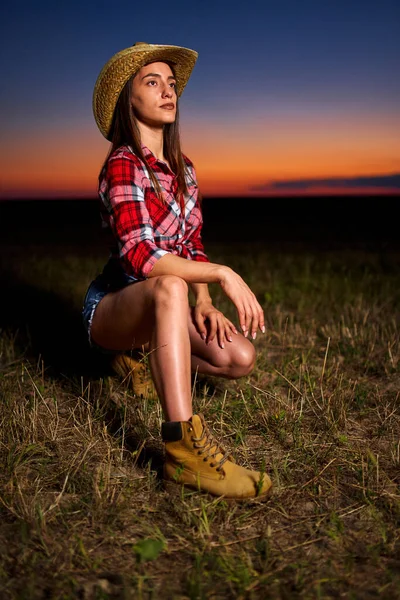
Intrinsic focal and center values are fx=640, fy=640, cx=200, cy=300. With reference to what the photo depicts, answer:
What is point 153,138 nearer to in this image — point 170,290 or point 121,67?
point 121,67

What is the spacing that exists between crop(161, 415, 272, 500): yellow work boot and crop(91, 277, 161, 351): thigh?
18.7 inches

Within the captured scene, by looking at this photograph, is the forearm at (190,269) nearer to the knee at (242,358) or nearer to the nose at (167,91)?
the knee at (242,358)

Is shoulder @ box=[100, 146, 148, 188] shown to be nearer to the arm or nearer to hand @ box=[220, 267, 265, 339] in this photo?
the arm

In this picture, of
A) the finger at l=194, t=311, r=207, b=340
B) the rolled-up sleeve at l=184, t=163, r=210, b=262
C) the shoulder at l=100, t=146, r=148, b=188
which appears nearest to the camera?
the shoulder at l=100, t=146, r=148, b=188

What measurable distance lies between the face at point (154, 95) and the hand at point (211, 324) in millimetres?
922

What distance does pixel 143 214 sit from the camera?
282 centimetres

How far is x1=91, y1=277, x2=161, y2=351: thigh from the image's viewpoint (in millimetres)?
2750

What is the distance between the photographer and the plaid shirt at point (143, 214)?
276cm

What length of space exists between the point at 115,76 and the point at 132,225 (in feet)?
2.50

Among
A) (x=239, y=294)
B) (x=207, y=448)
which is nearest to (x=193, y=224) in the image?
(x=239, y=294)

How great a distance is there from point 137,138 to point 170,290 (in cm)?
86

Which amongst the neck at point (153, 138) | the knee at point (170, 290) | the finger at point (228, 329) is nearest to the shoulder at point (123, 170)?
the neck at point (153, 138)

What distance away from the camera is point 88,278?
6672 millimetres

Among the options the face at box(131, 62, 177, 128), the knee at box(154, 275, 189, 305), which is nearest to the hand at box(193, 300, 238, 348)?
the knee at box(154, 275, 189, 305)
